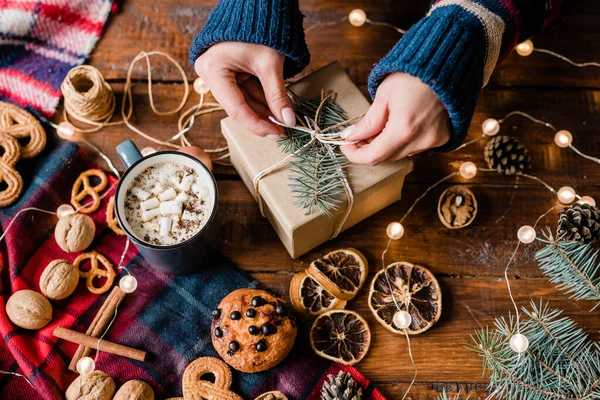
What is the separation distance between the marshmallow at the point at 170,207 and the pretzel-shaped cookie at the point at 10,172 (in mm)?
411

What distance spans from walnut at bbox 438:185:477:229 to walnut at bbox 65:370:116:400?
79 centimetres

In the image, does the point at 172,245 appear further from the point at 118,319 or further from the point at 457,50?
the point at 457,50

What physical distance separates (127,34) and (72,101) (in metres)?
0.25

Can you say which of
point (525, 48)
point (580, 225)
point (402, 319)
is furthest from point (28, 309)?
point (525, 48)

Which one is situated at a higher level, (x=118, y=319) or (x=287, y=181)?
(x=287, y=181)

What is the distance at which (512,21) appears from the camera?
1040 millimetres

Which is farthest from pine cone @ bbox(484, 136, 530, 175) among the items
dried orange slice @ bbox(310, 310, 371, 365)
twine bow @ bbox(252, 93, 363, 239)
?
dried orange slice @ bbox(310, 310, 371, 365)

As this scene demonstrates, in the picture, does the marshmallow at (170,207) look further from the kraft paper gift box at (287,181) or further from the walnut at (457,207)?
the walnut at (457,207)

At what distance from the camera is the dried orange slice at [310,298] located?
1196mm

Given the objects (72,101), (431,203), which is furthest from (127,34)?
(431,203)

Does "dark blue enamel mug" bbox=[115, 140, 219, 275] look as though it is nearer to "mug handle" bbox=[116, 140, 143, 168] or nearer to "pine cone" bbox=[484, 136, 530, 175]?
"mug handle" bbox=[116, 140, 143, 168]

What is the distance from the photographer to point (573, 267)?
112cm

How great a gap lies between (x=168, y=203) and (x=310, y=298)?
1.19ft

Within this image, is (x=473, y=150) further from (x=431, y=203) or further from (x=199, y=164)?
(x=199, y=164)
